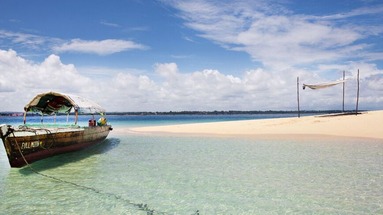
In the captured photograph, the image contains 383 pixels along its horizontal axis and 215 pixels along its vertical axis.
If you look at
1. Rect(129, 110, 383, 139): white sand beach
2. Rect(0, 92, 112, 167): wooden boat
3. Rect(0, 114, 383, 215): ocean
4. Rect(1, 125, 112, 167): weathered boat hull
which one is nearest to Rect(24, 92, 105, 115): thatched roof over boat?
Rect(0, 92, 112, 167): wooden boat

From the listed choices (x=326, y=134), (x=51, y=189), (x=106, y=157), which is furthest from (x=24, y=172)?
(x=326, y=134)

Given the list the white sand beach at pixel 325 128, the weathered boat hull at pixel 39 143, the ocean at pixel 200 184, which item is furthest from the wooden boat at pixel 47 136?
the white sand beach at pixel 325 128

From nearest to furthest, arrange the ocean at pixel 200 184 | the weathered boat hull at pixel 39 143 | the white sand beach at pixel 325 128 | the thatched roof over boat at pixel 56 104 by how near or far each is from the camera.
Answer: the ocean at pixel 200 184 → the weathered boat hull at pixel 39 143 → the thatched roof over boat at pixel 56 104 → the white sand beach at pixel 325 128

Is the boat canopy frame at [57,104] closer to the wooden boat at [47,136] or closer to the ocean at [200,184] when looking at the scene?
the wooden boat at [47,136]

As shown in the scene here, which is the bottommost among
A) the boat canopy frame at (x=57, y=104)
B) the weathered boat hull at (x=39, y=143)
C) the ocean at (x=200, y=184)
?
the ocean at (x=200, y=184)

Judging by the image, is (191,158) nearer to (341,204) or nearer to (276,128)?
(341,204)

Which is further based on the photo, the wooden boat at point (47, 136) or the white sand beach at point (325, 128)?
the white sand beach at point (325, 128)

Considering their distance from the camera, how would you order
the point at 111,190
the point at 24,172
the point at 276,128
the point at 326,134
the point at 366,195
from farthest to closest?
1. the point at 276,128
2. the point at 326,134
3. the point at 24,172
4. the point at 111,190
5. the point at 366,195

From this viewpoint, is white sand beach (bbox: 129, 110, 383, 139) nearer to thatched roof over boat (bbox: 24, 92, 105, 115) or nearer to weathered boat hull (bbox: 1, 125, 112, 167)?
thatched roof over boat (bbox: 24, 92, 105, 115)

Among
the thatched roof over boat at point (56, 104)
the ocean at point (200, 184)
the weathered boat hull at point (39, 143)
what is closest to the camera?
the ocean at point (200, 184)

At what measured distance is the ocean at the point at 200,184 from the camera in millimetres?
7641

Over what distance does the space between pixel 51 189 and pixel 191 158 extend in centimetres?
702

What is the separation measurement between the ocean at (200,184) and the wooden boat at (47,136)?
0.56 m

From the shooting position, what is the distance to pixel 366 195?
330 inches
